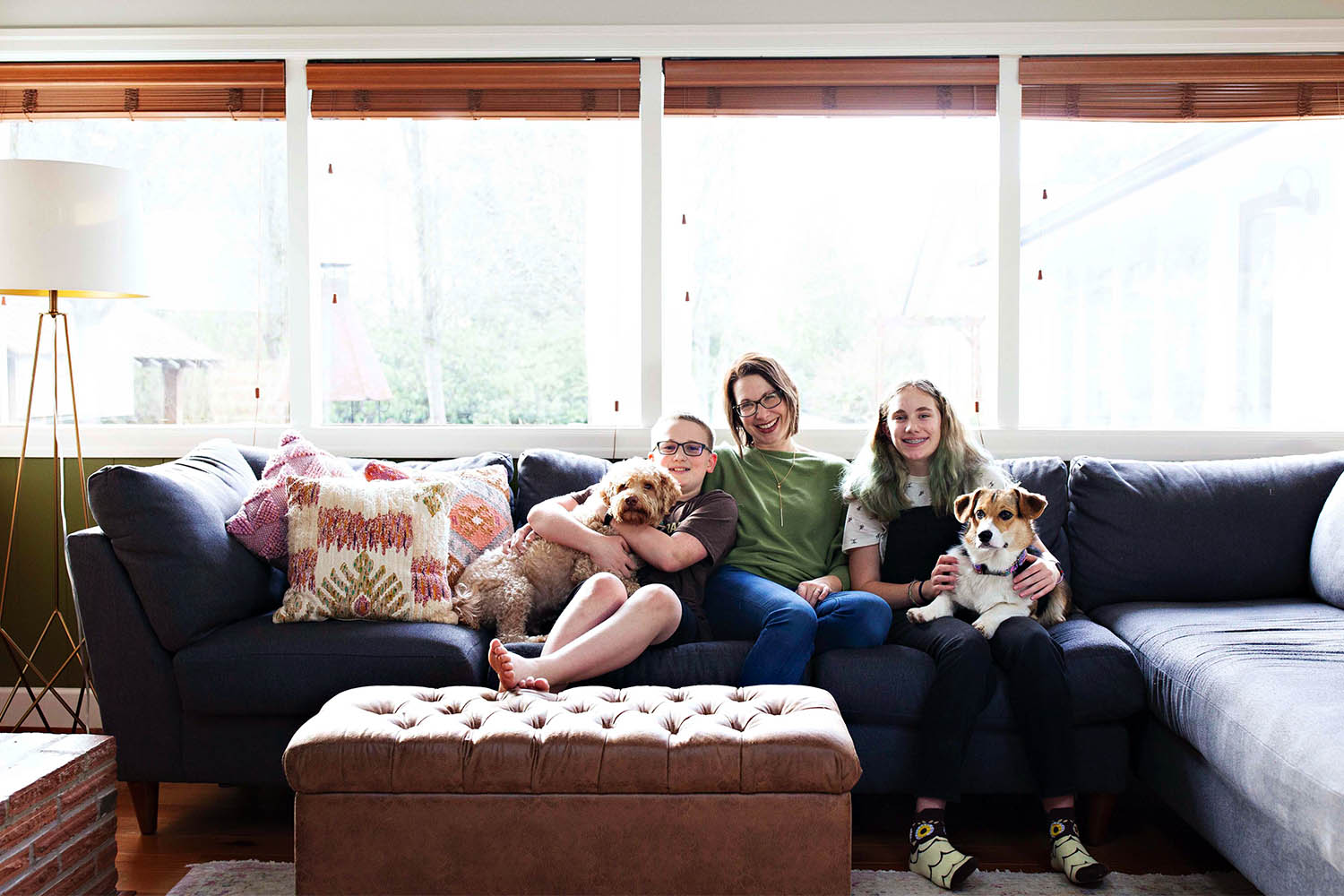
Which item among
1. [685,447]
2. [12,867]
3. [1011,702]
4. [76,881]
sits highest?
[685,447]

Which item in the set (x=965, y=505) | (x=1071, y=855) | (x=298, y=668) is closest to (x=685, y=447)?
(x=965, y=505)

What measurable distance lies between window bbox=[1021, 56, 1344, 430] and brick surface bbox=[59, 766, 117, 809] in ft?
9.26

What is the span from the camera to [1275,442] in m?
3.22

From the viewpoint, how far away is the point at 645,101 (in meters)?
3.28

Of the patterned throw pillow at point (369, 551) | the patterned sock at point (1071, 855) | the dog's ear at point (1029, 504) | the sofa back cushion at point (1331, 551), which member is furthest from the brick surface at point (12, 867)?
the sofa back cushion at point (1331, 551)

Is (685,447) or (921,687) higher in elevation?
(685,447)

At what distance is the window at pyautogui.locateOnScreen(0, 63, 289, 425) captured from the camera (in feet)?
11.1

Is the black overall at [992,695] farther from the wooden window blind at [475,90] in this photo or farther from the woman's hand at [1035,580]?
the wooden window blind at [475,90]

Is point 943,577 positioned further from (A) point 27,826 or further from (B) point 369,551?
(A) point 27,826

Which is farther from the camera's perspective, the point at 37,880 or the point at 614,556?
the point at 614,556

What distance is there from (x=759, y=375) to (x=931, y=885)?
1.34 meters

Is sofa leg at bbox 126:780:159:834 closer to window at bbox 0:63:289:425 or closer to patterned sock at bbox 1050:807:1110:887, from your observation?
window at bbox 0:63:289:425

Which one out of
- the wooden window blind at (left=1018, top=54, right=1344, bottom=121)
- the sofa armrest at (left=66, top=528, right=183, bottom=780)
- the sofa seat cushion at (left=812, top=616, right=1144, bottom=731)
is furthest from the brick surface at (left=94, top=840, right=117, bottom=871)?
the wooden window blind at (left=1018, top=54, right=1344, bottom=121)

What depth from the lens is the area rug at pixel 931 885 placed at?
2016mm
